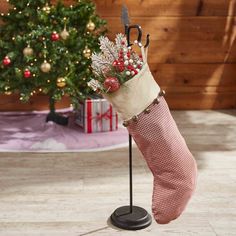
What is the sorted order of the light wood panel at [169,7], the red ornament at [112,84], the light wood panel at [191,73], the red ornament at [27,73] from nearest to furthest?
the red ornament at [112,84] → the red ornament at [27,73] → the light wood panel at [169,7] → the light wood panel at [191,73]

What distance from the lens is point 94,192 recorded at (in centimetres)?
246

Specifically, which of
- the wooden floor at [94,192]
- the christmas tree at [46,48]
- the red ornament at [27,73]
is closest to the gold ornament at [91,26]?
the christmas tree at [46,48]

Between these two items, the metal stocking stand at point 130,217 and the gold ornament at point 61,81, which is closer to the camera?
the metal stocking stand at point 130,217

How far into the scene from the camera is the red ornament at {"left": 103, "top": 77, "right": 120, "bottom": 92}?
5.76ft

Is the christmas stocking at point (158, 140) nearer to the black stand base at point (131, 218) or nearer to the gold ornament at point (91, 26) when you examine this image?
the black stand base at point (131, 218)

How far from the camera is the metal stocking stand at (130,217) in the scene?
2.08 meters

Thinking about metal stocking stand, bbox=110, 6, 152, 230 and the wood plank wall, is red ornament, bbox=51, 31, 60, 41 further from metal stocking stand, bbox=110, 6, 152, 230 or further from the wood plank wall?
metal stocking stand, bbox=110, 6, 152, 230

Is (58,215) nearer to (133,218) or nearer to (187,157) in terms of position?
(133,218)

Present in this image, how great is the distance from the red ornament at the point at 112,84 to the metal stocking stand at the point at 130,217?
0.40 m

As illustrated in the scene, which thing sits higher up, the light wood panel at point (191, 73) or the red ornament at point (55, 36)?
the red ornament at point (55, 36)

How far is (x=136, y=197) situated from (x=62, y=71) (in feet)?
3.76

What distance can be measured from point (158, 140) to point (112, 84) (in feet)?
0.96

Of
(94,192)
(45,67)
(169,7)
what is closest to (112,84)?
(94,192)

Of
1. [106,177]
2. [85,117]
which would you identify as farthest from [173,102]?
[106,177]
